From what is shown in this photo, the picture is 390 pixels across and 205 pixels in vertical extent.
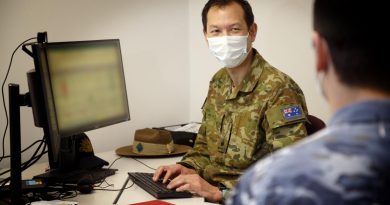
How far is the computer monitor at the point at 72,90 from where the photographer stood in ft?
5.51

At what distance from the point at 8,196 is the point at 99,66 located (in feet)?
2.10

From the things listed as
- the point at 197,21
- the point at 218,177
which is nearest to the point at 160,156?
the point at 218,177

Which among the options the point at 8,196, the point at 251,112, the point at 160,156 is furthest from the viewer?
the point at 160,156

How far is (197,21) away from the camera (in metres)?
2.87

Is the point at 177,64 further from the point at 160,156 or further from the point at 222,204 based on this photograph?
the point at 222,204

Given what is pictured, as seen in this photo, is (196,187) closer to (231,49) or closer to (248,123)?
(248,123)

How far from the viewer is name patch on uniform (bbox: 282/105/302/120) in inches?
68.9

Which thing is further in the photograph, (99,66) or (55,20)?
(55,20)

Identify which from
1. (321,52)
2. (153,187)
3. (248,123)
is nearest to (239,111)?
(248,123)

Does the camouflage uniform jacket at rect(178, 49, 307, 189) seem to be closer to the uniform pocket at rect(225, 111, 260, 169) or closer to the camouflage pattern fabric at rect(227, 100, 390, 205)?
the uniform pocket at rect(225, 111, 260, 169)

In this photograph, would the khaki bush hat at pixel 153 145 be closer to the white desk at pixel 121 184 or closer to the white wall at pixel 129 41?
the white desk at pixel 121 184

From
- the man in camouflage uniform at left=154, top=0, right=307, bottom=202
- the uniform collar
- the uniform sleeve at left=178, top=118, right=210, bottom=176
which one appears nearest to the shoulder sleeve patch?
the man in camouflage uniform at left=154, top=0, right=307, bottom=202

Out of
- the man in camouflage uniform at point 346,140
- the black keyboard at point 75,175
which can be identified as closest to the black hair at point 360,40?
the man in camouflage uniform at point 346,140

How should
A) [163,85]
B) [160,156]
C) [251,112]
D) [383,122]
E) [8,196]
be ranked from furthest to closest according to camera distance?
[163,85] → [160,156] → [251,112] → [8,196] → [383,122]
